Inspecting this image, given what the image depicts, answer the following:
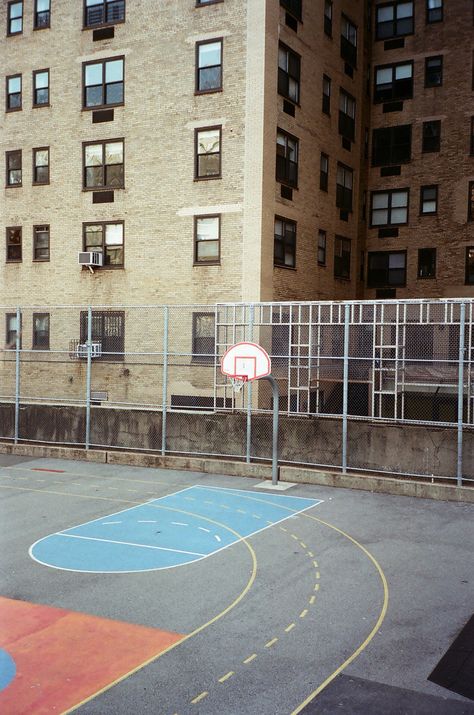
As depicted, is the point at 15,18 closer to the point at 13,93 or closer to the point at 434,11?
the point at 13,93

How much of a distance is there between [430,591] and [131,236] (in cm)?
2228

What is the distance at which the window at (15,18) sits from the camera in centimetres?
3266

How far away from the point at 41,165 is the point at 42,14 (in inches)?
255

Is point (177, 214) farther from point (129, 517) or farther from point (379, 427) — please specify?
point (129, 517)

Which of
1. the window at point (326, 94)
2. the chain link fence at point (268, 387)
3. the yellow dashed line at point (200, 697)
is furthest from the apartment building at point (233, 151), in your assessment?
the yellow dashed line at point (200, 697)

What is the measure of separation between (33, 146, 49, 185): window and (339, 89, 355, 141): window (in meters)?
13.1

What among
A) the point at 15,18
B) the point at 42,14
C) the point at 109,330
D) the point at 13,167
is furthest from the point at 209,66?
the point at 109,330

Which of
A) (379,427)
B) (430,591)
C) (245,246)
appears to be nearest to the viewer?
(430,591)

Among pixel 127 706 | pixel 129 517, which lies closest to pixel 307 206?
pixel 129 517

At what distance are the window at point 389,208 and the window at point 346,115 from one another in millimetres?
3521

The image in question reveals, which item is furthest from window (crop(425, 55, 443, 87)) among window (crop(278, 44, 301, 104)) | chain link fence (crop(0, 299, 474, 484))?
chain link fence (crop(0, 299, 474, 484))

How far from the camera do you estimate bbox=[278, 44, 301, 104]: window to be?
28266mm

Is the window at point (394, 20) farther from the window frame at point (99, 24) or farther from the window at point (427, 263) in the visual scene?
the window frame at point (99, 24)

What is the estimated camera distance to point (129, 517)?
1472cm
